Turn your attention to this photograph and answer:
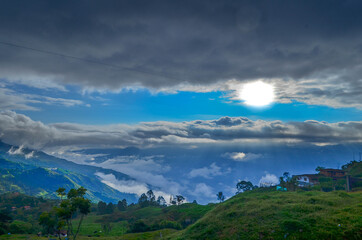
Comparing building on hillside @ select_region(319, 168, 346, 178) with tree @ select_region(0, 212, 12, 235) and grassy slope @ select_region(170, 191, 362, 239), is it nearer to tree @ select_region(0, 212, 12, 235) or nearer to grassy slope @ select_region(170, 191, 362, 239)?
grassy slope @ select_region(170, 191, 362, 239)

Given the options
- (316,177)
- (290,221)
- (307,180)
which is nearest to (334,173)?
(316,177)

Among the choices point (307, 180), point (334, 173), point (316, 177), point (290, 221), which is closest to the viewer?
point (290, 221)

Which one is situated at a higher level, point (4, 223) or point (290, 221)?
point (290, 221)

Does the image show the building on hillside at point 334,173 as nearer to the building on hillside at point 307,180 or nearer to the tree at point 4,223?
the building on hillside at point 307,180

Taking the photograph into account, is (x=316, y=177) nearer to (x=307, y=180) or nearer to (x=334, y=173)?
(x=307, y=180)

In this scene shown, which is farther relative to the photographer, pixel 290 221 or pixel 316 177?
pixel 316 177

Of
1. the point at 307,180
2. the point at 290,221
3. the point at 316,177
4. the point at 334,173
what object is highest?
the point at 334,173

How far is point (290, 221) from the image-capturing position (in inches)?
2094

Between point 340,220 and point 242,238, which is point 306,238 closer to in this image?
point 340,220

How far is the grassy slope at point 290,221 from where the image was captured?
1897 inches

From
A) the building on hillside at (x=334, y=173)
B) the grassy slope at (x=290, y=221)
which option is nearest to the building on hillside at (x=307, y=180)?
the building on hillside at (x=334, y=173)

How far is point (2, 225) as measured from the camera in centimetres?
13012

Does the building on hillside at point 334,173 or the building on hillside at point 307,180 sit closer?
the building on hillside at point 307,180

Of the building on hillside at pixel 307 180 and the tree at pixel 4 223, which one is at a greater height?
the building on hillside at pixel 307 180
